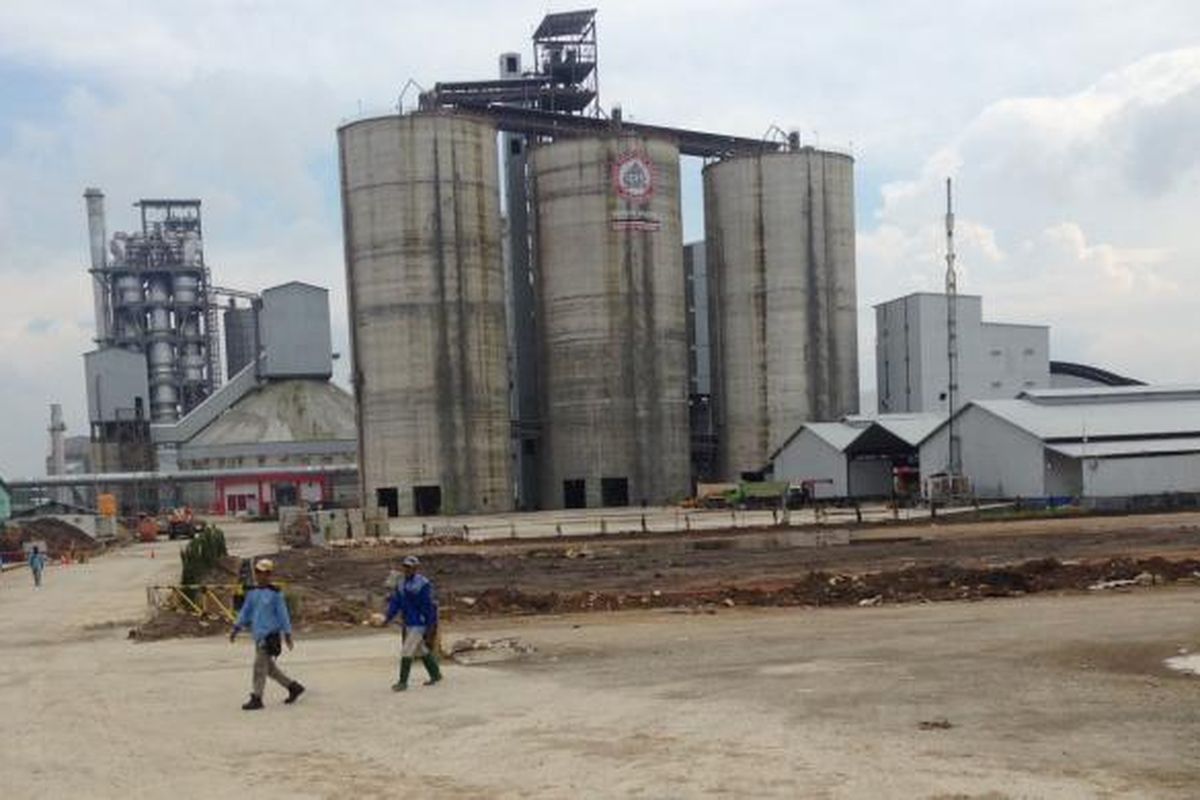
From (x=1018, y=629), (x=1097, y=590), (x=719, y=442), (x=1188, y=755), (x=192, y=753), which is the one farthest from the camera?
(x=719, y=442)

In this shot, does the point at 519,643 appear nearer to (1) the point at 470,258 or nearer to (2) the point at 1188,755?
(2) the point at 1188,755

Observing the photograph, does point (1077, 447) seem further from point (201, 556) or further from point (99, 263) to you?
point (99, 263)

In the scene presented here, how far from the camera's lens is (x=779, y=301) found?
81.1 metres

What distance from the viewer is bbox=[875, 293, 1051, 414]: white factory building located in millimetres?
83312

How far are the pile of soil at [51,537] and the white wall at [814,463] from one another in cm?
4204

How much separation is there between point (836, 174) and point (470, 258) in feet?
94.5

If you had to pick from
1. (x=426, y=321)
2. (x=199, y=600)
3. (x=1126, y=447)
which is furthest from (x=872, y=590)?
(x=426, y=321)

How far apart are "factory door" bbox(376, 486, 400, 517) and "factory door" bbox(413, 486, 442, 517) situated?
48.0 inches

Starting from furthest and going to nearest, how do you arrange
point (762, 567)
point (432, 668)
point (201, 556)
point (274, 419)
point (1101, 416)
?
point (274, 419)
point (1101, 416)
point (201, 556)
point (762, 567)
point (432, 668)

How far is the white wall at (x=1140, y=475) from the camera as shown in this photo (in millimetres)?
56594

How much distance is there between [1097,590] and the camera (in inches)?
938

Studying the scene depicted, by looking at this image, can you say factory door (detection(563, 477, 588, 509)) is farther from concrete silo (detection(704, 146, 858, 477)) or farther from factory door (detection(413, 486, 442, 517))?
concrete silo (detection(704, 146, 858, 477))

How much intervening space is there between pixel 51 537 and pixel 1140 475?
189 ft

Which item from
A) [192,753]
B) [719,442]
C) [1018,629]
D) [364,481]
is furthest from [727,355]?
[192,753]
